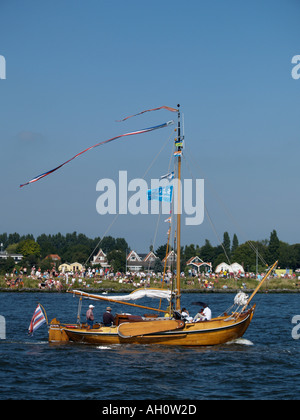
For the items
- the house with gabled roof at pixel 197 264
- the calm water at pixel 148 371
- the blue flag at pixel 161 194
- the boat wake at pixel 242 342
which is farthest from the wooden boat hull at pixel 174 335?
the house with gabled roof at pixel 197 264

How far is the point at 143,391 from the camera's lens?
22.9m

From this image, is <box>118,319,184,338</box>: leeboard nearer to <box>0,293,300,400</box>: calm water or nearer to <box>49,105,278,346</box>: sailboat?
<box>49,105,278,346</box>: sailboat

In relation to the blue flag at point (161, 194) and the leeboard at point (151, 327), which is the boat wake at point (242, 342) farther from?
the blue flag at point (161, 194)

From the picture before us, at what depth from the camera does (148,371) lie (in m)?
26.3

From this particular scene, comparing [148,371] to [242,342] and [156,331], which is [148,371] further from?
[242,342]

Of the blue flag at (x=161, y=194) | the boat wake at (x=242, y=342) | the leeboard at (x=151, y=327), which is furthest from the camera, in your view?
the blue flag at (x=161, y=194)

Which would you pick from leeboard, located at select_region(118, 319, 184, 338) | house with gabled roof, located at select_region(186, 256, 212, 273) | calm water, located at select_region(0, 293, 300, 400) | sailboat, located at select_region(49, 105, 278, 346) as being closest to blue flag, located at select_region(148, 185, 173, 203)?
sailboat, located at select_region(49, 105, 278, 346)

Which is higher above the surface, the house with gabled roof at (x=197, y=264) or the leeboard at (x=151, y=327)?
the house with gabled roof at (x=197, y=264)

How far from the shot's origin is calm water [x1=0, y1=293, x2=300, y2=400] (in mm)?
22688

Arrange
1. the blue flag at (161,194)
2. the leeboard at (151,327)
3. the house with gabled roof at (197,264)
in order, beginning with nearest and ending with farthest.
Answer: the leeboard at (151,327)
the blue flag at (161,194)
the house with gabled roof at (197,264)

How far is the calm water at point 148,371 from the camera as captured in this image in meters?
22.7

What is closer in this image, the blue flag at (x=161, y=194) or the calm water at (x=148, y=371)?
the calm water at (x=148, y=371)

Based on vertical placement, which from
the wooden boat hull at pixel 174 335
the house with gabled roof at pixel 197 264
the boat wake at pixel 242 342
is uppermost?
the house with gabled roof at pixel 197 264
